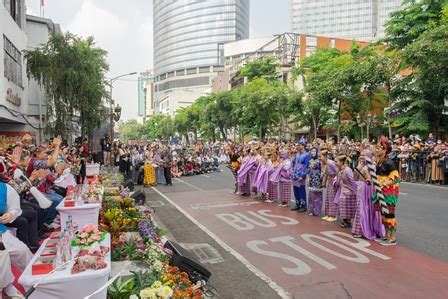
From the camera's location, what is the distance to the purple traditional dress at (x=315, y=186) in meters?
9.80

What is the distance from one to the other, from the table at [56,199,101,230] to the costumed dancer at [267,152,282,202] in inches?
253

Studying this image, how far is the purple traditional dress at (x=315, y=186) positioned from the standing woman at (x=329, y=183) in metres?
0.25

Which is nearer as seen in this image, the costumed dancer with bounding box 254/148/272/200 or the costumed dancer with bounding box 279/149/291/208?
the costumed dancer with bounding box 279/149/291/208

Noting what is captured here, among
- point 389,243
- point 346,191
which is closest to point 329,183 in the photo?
point 346,191

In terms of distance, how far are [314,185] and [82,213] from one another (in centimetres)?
592

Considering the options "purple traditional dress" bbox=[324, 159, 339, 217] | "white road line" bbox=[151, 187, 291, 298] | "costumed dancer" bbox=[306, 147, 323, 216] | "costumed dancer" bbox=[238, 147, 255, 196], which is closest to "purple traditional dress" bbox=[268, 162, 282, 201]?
"costumed dancer" bbox=[238, 147, 255, 196]

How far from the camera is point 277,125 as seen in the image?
38875 mm

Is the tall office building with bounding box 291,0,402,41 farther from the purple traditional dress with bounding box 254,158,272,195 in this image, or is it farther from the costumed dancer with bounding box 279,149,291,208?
the costumed dancer with bounding box 279,149,291,208

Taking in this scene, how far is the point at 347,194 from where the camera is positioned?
27.5ft

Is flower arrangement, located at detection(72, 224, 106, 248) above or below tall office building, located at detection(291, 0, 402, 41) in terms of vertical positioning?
below

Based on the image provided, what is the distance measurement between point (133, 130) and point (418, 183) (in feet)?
449

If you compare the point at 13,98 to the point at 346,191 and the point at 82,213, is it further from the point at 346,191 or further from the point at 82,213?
the point at 346,191

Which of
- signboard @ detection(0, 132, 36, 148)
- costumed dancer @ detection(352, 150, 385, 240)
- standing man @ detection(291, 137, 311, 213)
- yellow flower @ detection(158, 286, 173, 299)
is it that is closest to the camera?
yellow flower @ detection(158, 286, 173, 299)

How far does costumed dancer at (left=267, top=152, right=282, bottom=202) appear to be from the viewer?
1166 cm
